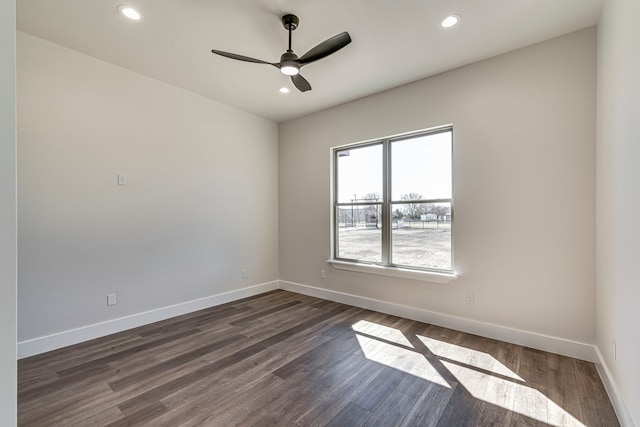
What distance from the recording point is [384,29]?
2.51 meters

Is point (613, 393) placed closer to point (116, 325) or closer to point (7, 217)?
point (7, 217)

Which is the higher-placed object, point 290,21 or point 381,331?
point 290,21

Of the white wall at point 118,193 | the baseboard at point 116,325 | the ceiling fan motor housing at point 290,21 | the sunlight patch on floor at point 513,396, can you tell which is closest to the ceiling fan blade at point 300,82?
the ceiling fan motor housing at point 290,21

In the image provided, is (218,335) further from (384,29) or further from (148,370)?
(384,29)

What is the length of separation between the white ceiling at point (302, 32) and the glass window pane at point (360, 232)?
5.90ft

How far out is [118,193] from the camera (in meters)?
3.15

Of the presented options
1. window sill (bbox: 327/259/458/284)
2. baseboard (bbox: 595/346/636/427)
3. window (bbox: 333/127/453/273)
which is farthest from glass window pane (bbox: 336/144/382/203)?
baseboard (bbox: 595/346/636/427)

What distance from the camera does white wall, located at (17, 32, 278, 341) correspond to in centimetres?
263

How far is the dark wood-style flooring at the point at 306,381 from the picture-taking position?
72.1 inches

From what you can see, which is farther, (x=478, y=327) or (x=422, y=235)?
(x=422, y=235)

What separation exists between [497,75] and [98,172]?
14.3 feet

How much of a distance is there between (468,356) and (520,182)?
1765mm

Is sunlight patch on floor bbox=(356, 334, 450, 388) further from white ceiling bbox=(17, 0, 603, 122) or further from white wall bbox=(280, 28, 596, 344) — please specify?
white ceiling bbox=(17, 0, 603, 122)

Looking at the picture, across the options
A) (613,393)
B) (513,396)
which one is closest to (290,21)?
(513,396)
